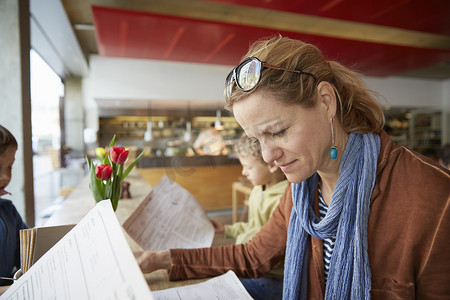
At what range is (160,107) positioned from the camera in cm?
916

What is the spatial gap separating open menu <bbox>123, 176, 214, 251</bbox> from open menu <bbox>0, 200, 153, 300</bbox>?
454 mm

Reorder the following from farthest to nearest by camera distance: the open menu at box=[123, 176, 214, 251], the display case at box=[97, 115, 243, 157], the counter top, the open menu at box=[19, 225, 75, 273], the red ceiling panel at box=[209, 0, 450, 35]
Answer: the display case at box=[97, 115, 243, 157]
the counter top
the red ceiling panel at box=[209, 0, 450, 35]
the open menu at box=[123, 176, 214, 251]
the open menu at box=[19, 225, 75, 273]

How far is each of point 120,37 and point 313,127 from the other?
14.7 ft

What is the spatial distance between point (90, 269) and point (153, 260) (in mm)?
509

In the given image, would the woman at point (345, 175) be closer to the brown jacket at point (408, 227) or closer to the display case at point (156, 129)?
the brown jacket at point (408, 227)

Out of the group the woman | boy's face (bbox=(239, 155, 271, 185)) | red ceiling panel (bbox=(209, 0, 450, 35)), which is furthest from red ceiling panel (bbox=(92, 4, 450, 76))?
the woman

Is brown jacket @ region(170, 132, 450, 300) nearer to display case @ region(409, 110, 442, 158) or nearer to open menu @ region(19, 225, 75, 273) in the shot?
open menu @ region(19, 225, 75, 273)

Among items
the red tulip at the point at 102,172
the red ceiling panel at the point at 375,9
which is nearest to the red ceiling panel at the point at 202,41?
the red ceiling panel at the point at 375,9

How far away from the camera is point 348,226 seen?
2.55ft

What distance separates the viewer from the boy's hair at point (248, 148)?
1690 millimetres

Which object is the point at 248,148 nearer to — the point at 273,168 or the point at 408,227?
the point at 273,168

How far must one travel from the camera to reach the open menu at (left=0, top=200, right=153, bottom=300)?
37cm

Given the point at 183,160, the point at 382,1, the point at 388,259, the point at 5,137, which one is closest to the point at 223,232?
the point at 388,259

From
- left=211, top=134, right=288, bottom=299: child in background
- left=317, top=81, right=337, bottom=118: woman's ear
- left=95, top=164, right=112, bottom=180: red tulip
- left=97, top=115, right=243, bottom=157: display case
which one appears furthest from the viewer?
left=97, top=115, right=243, bottom=157: display case
